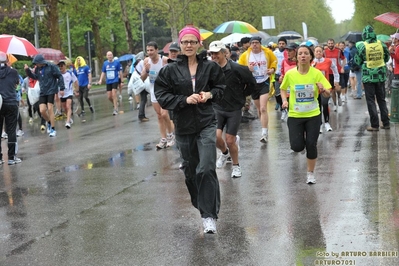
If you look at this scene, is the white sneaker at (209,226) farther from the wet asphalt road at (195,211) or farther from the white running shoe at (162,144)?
the white running shoe at (162,144)

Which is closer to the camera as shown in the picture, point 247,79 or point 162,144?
point 247,79

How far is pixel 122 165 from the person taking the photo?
12070 millimetres

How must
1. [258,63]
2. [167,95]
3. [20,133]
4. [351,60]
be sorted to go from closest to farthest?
[167,95]
[258,63]
[20,133]
[351,60]

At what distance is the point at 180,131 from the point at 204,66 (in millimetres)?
646

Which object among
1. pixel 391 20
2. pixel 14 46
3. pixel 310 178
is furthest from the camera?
pixel 391 20

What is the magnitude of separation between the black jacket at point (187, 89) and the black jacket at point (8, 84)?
627cm

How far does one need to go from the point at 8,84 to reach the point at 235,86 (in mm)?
4491

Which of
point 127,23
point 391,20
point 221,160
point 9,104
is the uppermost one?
point 127,23

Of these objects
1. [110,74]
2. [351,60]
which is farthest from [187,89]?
[110,74]

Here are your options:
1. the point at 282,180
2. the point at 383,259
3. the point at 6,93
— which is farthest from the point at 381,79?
the point at 383,259

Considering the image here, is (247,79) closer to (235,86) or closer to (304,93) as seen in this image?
(235,86)

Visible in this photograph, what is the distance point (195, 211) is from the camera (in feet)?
27.4

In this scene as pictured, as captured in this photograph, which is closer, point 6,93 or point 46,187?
point 46,187

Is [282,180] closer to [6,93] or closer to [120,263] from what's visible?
[120,263]
